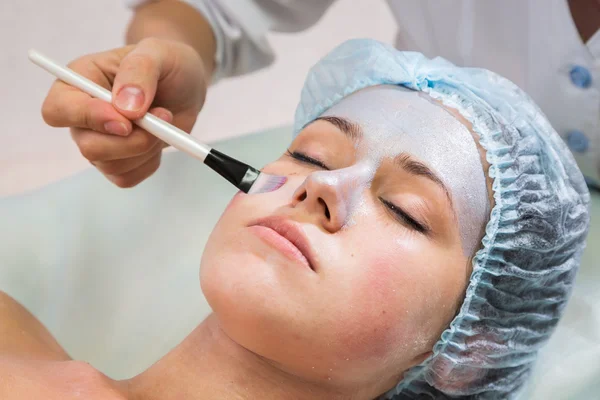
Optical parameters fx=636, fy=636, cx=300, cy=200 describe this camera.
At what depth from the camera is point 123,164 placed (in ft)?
4.25

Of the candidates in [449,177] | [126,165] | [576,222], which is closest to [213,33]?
[126,165]

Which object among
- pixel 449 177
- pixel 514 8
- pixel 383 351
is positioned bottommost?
pixel 383 351

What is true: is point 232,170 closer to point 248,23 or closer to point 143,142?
point 143,142

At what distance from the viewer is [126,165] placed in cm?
130

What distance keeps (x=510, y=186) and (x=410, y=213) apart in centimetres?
20

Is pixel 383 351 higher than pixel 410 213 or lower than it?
lower

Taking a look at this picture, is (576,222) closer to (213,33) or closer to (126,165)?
(126,165)

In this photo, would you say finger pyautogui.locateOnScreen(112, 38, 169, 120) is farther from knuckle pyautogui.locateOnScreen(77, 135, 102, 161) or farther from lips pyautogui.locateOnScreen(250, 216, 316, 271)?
lips pyautogui.locateOnScreen(250, 216, 316, 271)

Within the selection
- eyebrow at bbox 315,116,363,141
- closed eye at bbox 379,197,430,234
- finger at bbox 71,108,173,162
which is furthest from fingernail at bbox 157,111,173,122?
closed eye at bbox 379,197,430,234

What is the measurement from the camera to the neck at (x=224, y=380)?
105 centimetres

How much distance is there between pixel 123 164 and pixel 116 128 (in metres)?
0.24

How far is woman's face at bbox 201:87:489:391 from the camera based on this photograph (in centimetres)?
92

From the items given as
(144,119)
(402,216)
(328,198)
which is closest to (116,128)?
(144,119)

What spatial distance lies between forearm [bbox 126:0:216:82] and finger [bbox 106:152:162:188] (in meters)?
0.32
